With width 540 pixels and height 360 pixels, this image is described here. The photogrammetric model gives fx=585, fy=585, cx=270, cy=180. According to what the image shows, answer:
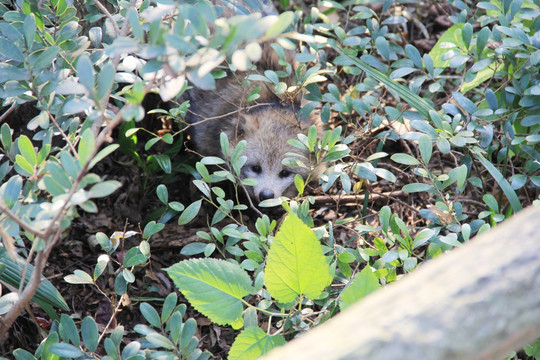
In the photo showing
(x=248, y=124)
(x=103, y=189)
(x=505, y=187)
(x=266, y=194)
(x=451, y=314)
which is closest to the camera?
(x=451, y=314)

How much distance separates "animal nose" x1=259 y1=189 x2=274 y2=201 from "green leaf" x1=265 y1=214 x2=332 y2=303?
1.60 m

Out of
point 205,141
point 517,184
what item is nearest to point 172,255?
point 205,141

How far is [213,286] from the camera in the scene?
7.75ft

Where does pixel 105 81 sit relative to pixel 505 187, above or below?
above

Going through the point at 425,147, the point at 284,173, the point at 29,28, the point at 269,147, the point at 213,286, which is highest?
the point at 29,28

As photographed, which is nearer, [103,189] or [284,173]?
[103,189]

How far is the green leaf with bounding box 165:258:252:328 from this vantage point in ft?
7.58

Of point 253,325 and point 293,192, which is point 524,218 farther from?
point 293,192

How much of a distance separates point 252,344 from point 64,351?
743 mm

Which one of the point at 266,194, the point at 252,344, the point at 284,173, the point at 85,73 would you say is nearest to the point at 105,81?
the point at 85,73

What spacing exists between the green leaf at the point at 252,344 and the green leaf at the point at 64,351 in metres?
0.61

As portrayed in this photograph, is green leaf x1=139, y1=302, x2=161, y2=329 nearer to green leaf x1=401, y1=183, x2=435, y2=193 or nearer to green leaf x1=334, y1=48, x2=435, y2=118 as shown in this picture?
green leaf x1=401, y1=183, x2=435, y2=193

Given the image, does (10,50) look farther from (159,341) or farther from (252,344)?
(252,344)

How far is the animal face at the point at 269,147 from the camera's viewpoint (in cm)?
418
